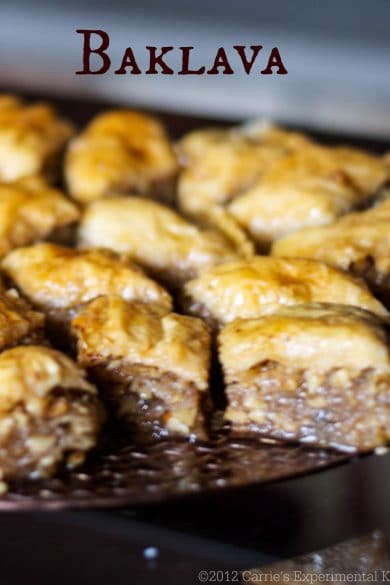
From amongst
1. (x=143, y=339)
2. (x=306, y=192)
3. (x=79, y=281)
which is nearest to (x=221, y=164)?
(x=306, y=192)

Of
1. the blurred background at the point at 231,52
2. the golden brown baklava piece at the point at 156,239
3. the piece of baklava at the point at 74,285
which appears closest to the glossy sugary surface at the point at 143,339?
the piece of baklava at the point at 74,285

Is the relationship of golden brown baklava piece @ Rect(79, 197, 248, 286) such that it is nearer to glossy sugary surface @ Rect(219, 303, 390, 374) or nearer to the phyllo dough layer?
the phyllo dough layer

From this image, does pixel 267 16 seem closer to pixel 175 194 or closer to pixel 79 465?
pixel 175 194

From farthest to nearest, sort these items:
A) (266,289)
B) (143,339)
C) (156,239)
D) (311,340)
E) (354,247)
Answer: (156,239) < (354,247) < (266,289) < (143,339) < (311,340)

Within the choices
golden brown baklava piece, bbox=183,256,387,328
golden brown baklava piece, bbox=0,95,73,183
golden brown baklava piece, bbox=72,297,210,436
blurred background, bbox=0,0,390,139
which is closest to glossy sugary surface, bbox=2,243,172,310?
golden brown baklava piece, bbox=183,256,387,328

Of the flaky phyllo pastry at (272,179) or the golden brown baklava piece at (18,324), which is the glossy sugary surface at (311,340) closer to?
Answer: the golden brown baklava piece at (18,324)

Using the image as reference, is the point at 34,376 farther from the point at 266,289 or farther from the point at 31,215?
the point at 31,215
